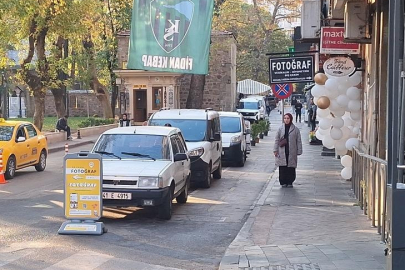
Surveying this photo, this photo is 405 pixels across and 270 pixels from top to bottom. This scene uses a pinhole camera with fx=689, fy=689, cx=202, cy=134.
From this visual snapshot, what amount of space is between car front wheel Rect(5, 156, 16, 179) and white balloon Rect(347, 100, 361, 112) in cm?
929

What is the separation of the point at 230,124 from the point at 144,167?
1251cm

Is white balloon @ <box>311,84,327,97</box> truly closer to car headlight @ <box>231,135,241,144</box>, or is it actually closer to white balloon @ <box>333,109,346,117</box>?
white balloon @ <box>333,109,346,117</box>

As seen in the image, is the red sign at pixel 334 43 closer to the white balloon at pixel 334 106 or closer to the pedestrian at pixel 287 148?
the white balloon at pixel 334 106

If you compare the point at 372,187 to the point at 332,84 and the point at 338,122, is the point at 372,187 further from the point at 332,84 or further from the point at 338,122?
the point at 338,122

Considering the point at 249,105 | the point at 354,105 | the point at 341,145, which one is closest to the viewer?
the point at 354,105

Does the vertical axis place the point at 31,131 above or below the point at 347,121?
below

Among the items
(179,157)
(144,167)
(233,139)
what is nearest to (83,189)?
(144,167)

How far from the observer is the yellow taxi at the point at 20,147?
18.9m

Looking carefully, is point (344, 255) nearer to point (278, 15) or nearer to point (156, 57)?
point (156, 57)

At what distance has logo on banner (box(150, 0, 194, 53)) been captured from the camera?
2205cm

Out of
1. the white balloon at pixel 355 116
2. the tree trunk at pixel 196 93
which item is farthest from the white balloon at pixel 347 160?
the tree trunk at pixel 196 93

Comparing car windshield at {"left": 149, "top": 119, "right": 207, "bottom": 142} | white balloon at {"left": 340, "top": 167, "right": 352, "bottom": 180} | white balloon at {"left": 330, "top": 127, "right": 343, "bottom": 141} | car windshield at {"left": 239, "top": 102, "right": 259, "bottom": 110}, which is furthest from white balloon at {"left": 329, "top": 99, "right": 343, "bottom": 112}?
car windshield at {"left": 239, "top": 102, "right": 259, "bottom": 110}

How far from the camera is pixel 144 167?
12383mm

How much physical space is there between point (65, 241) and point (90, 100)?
2216 inches
